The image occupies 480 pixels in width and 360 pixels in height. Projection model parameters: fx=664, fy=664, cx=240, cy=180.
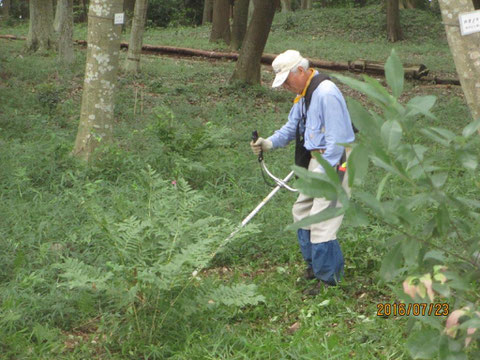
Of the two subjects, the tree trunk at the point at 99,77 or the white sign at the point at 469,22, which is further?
the tree trunk at the point at 99,77

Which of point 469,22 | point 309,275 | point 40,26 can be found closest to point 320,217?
point 469,22

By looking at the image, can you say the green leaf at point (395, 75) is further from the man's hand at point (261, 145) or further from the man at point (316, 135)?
the man's hand at point (261, 145)

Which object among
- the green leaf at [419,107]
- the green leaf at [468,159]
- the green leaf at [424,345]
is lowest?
the green leaf at [424,345]

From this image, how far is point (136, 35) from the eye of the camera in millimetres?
15516

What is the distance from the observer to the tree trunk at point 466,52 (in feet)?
16.3

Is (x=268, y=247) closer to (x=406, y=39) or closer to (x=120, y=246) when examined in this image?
(x=120, y=246)

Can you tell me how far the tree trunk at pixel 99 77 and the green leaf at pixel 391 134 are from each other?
6944 mm

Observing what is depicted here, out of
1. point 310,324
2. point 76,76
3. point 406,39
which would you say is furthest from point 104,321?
point 406,39

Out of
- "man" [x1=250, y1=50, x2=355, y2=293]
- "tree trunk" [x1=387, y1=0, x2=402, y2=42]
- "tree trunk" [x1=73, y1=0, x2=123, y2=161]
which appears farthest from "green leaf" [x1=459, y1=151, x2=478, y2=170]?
"tree trunk" [x1=387, y1=0, x2=402, y2=42]

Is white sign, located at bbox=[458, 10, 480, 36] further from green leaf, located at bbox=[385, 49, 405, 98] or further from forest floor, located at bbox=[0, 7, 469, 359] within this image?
green leaf, located at bbox=[385, 49, 405, 98]

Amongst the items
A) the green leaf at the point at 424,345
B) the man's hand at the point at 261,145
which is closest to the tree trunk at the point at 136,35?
the man's hand at the point at 261,145

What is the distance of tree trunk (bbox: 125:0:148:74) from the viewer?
1538cm

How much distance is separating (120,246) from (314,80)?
197 cm

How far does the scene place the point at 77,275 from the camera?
4.19 metres
